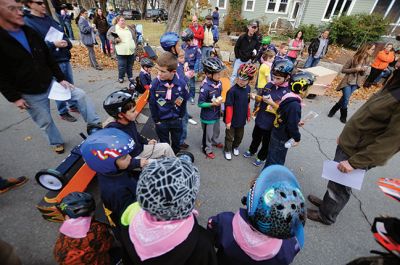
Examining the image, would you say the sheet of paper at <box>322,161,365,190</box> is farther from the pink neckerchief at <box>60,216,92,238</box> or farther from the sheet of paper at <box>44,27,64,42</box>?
the sheet of paper at <box>44,27,64,42</box>

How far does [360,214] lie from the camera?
3.35 metres

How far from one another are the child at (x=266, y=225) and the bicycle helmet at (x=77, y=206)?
3.95 ft

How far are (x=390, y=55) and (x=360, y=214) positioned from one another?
8303 millimetres

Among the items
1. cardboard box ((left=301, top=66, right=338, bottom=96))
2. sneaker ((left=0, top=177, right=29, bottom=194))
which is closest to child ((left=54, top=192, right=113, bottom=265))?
sneaker ((left=0, top=177, right=29, bottom=194))

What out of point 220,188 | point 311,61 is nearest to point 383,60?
point 311,61

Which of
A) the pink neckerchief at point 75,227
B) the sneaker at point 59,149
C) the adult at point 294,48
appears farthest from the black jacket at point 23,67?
the adult at point 294,48

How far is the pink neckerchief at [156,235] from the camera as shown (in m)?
1.25

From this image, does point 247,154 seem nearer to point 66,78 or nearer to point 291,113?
point 291,113

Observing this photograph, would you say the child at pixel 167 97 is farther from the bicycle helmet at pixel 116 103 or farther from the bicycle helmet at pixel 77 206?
the bicycle helmet at pixel 77 206

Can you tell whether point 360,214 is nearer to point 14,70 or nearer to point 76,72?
point 14,70

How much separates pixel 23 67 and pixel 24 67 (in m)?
0.01

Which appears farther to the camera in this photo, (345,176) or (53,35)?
(53,35)

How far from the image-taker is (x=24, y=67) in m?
3.12

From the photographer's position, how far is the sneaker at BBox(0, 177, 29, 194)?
10.5 feet
